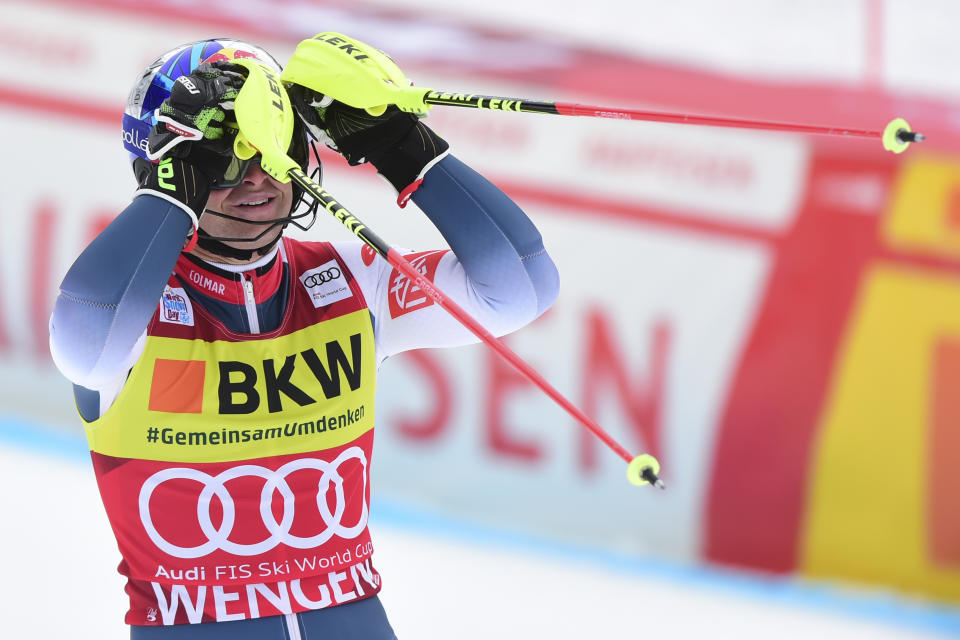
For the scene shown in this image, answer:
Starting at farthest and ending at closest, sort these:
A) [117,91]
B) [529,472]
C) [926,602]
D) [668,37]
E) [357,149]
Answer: [668,37]
[117,91]
[529,472]
[926,602]
[357,149]

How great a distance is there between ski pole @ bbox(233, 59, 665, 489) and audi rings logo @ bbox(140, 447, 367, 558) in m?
0.40

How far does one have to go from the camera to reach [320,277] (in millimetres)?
2250

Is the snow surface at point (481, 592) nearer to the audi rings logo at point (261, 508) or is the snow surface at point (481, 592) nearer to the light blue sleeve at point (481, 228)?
the audi rings logo at point (261, 508)

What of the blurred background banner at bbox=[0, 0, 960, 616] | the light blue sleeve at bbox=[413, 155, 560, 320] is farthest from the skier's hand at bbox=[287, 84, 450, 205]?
the blurred background banner at bbox=[0, 0, 960, 616]

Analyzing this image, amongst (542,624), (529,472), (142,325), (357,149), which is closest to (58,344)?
(142,325)

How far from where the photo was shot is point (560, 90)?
486 centimetres

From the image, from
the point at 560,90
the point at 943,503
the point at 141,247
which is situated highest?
the point at 560,90

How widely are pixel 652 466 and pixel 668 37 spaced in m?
4.28

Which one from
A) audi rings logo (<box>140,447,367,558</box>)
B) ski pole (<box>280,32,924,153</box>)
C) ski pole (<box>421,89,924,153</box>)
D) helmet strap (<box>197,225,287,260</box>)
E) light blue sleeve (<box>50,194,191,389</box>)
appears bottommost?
audi rings logo (<box>140,447,367,558</box>)

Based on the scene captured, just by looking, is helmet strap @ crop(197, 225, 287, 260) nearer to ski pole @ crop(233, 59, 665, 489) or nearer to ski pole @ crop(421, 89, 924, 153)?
ski pole @ crop(233, 59, 665, 489)

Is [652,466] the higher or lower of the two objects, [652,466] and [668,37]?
the lower

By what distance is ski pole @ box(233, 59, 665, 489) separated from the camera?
5.83 feet

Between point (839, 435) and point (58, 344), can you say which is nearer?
point (58, 344)

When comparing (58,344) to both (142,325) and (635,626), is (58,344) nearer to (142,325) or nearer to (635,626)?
(142,325)
